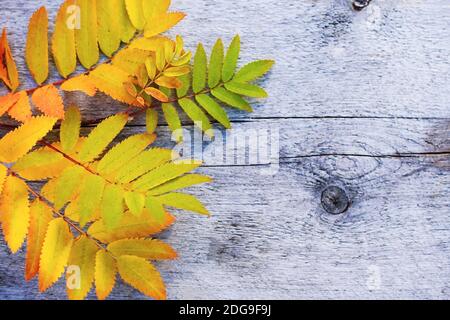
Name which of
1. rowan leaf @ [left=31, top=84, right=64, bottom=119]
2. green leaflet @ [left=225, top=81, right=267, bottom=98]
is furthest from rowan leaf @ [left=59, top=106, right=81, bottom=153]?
green leaflet @ [left=225, top=81, right=267, bottom=98]

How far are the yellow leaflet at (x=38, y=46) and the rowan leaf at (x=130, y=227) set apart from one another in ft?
1.16

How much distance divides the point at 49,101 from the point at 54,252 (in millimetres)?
320

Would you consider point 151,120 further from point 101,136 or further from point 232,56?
point 232,56

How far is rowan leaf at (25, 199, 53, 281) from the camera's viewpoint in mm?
1229

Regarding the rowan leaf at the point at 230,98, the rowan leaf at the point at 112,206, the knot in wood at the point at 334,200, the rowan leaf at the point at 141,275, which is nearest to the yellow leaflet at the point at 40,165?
the rowan leaf at the point at 112,206

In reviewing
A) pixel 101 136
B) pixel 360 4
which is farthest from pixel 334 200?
pixel 101 136

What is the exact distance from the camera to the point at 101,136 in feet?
4.09

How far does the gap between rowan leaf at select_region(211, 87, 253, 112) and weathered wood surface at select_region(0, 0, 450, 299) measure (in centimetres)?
7

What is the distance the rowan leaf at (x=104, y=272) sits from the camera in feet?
4.10

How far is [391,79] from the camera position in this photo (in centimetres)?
137

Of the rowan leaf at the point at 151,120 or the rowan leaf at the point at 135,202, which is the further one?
the rowan leaf at the point at 151,120

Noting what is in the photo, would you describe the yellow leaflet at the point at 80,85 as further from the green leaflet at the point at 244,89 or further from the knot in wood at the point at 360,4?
the knot in wood at the point at 360,4

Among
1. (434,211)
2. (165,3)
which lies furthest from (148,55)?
(434,211)

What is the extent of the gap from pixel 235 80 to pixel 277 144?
203 millimetres
